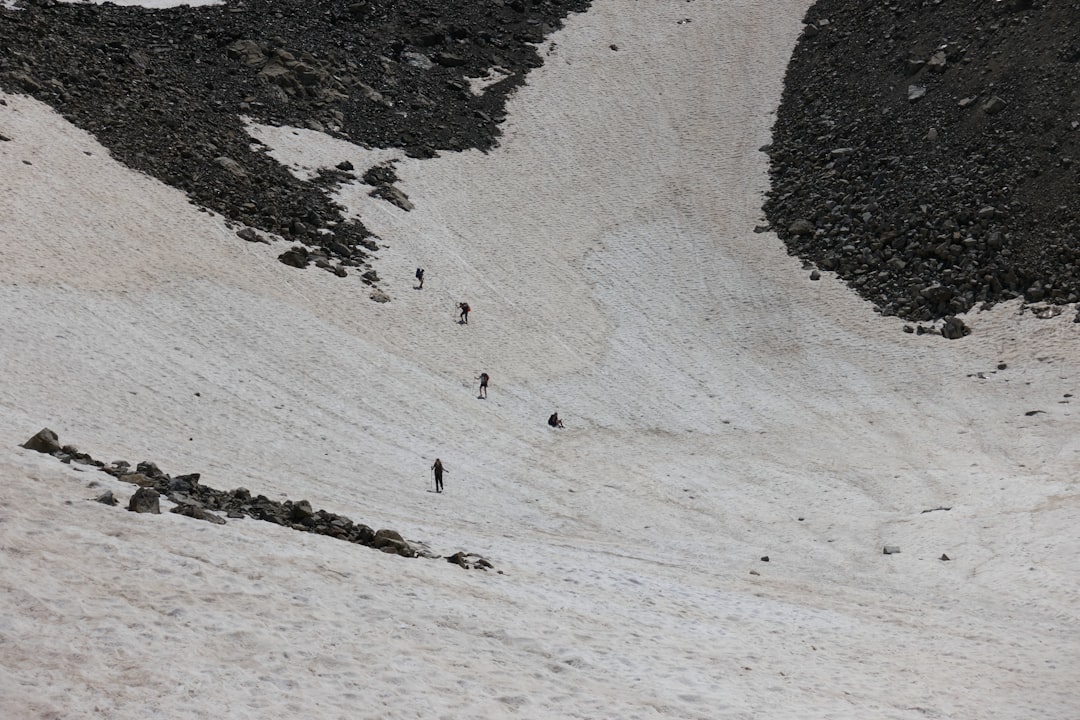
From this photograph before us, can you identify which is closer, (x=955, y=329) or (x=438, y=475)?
(x=438, y=475)

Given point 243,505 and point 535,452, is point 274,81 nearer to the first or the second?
point 535,452

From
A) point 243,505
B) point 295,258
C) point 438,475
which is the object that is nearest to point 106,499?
point 243,505

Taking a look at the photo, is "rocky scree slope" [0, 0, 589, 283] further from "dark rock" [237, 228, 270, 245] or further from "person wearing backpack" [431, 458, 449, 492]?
"person wearing backpack" [431, 458, 449, 492]

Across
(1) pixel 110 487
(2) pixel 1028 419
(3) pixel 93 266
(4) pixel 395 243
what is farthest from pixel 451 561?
(4) pixel 395 243

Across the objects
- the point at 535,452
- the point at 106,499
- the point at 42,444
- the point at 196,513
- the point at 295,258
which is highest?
the point at 295,258

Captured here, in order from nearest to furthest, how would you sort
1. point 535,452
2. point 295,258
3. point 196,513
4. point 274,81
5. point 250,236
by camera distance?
point 196,513
point 535,452
point 295,258
point 250,236
point 274,81

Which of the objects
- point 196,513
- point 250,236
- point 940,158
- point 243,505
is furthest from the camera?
point 940,158

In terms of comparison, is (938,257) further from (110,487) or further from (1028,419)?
(110,487)

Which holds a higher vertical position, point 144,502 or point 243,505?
point 243,505
